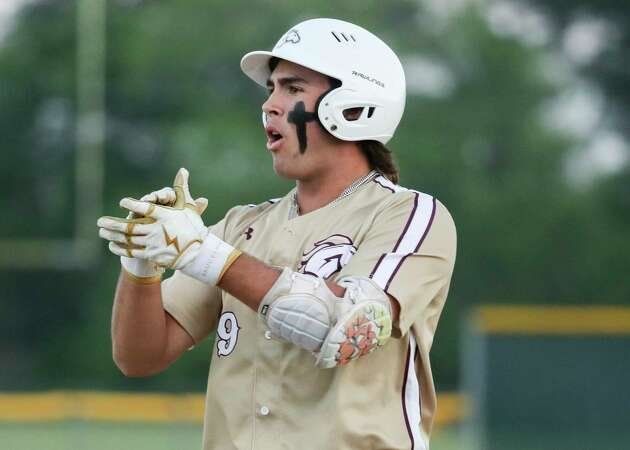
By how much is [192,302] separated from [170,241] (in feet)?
1.59

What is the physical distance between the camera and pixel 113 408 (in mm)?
Answer: 11227

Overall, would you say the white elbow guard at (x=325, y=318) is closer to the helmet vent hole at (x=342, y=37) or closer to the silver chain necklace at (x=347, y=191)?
the silver chain necklace at (x=347, y=191)

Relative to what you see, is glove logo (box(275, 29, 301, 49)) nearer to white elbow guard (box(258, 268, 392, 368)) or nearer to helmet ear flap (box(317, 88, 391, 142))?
helmet ear flap (box(317, 88, 391, 142))

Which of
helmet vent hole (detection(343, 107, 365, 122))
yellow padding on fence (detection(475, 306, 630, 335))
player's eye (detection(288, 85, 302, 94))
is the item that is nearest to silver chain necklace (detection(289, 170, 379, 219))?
helmet vent hole (detection(343, 107, 365, 122))

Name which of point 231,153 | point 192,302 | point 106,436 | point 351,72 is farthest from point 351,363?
point 231,153

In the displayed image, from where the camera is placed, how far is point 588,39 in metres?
16.0

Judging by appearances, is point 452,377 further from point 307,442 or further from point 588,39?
point 307,442

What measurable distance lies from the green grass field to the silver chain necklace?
22.8 feet

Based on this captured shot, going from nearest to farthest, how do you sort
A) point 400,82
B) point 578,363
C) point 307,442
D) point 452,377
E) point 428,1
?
point 307,442 < point 400,82 < point 578,363 < point 452,377 < point 428,1

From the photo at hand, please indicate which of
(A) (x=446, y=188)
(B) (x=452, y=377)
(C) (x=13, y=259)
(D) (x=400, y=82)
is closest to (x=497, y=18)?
(A) (x=446, y=188)

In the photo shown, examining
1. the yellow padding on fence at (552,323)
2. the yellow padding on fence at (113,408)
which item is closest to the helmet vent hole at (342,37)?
the yellow padding on fence at (552,323)

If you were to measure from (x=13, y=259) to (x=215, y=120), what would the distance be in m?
2.95

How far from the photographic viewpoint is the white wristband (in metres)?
2.88

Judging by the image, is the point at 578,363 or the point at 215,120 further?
the point at 215,120
